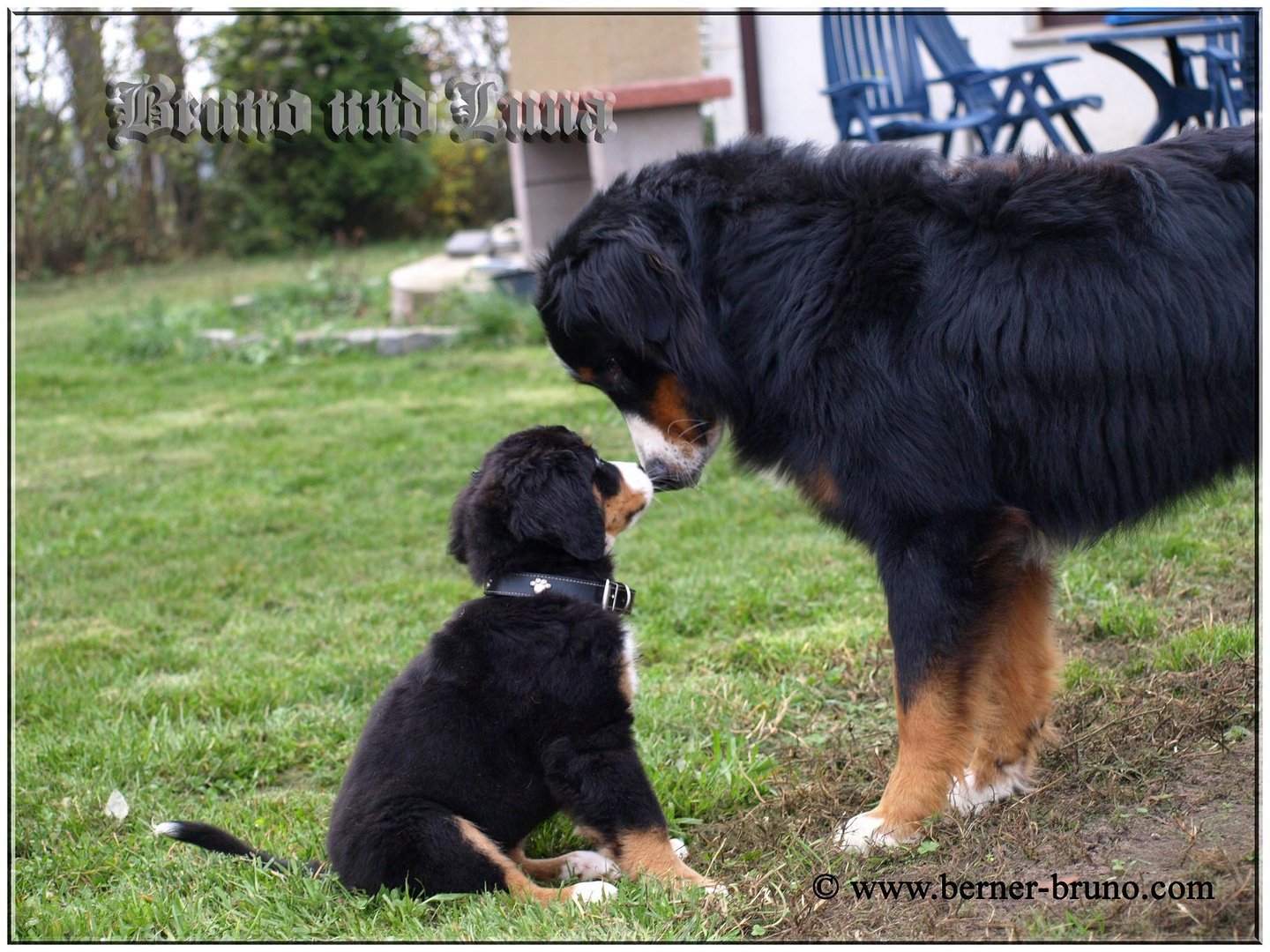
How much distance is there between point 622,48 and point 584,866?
7.24m

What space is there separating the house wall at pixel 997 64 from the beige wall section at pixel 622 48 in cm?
80

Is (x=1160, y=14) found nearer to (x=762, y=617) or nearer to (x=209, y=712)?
(x=762, y=617)

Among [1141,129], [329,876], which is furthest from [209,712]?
[1141,129]

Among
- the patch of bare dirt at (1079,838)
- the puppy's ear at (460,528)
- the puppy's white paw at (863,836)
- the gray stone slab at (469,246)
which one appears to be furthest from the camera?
the gray stone slab at (469,246)

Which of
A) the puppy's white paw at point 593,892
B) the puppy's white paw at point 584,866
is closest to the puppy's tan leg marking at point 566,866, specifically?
the puppy's white paw at point 584,866

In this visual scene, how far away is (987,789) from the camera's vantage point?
→ 291cm

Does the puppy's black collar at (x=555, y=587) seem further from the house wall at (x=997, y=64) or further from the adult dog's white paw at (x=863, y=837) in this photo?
the house wall at (x=997, y=64)

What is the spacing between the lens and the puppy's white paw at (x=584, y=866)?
9.48 ft

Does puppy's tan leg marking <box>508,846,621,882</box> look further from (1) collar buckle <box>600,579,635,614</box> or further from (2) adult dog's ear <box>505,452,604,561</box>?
(2) adult dog's ear <box>505,452,604,561</box>

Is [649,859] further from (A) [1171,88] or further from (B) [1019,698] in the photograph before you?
(A) [1171,88]

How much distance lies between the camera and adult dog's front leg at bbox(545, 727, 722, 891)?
264cm

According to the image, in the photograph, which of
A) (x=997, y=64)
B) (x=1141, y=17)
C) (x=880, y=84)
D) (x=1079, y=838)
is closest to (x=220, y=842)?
(x=1079, y=838)

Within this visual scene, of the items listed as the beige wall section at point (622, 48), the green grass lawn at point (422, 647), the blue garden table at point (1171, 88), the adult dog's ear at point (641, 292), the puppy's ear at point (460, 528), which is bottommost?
the green grass lawn at point (422, 647)

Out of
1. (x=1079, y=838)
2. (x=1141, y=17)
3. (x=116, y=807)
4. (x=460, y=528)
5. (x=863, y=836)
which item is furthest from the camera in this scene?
(x=1141, y=17)
